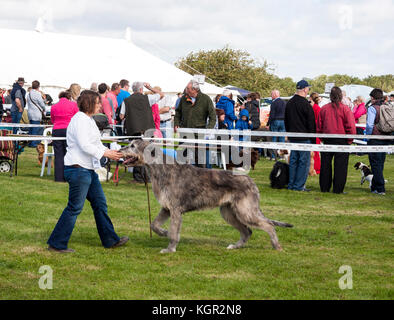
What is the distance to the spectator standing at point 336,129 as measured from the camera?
12.3m

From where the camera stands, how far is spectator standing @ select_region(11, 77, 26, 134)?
20094 millimetres

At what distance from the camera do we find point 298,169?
42.0 feet

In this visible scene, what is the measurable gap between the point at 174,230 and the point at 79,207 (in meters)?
1.17

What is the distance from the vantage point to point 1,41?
25844 millimetres

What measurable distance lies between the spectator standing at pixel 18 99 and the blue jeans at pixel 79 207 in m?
14.0

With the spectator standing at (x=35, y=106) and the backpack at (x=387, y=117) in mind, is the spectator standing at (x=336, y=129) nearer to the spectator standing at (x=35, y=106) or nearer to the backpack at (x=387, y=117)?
the backpack at (x=387, y=117)

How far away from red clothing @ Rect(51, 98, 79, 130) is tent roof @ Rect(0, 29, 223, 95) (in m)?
13.0

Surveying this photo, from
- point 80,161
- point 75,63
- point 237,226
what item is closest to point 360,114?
point 75,63

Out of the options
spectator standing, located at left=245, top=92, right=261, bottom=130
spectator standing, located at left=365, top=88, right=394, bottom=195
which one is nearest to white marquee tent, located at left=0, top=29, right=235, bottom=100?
spectator standing, located at left=245, top=92, right=261, bottom=130

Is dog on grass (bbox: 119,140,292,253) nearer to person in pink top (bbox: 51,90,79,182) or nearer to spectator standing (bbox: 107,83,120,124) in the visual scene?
person in pink top (bbox: 51,90,79,182)

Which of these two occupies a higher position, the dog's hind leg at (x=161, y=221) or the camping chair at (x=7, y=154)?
the camping chair at (x=7, y=154)

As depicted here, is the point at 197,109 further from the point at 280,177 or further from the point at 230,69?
the point at 230,69

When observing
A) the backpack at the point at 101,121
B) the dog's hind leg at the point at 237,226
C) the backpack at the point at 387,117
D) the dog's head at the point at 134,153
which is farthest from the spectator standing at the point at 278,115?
the dog's head at the point at 134,153

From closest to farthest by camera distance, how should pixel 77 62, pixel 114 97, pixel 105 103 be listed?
pixel 105 103
pixel 114 97
pixel 77 62
